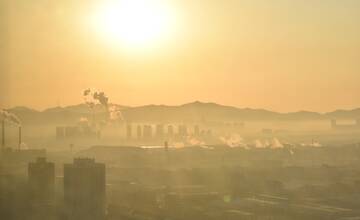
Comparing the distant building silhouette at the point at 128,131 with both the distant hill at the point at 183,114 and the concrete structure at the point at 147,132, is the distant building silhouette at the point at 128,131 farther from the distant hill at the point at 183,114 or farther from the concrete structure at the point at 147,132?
the concrete structure at the point at 147,132

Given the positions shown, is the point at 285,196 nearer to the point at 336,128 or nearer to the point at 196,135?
the point at 196,135

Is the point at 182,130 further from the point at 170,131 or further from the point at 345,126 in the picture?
the point at 345,126

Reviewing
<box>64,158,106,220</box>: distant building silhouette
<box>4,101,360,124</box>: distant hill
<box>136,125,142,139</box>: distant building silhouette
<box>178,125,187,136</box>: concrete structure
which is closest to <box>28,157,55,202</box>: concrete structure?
<box>64,158,106,220</box>: distant building silhouette

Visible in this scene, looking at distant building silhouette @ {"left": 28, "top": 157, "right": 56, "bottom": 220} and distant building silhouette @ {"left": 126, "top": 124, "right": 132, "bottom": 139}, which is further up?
distant building silhouette @ {"left": 126, "top": 124, "right": 132, "bottom": 139}

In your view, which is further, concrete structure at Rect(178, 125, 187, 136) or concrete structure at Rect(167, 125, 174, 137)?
concrete structure at Rect(178, 125, 187, 136)

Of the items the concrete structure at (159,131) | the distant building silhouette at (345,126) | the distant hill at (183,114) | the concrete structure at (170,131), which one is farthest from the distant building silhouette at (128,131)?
the distant building silhouette at (345,126)

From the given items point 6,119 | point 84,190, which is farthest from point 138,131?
point 84,190

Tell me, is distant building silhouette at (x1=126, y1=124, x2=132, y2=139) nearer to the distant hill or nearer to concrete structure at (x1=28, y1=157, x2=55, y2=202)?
the distant hill
